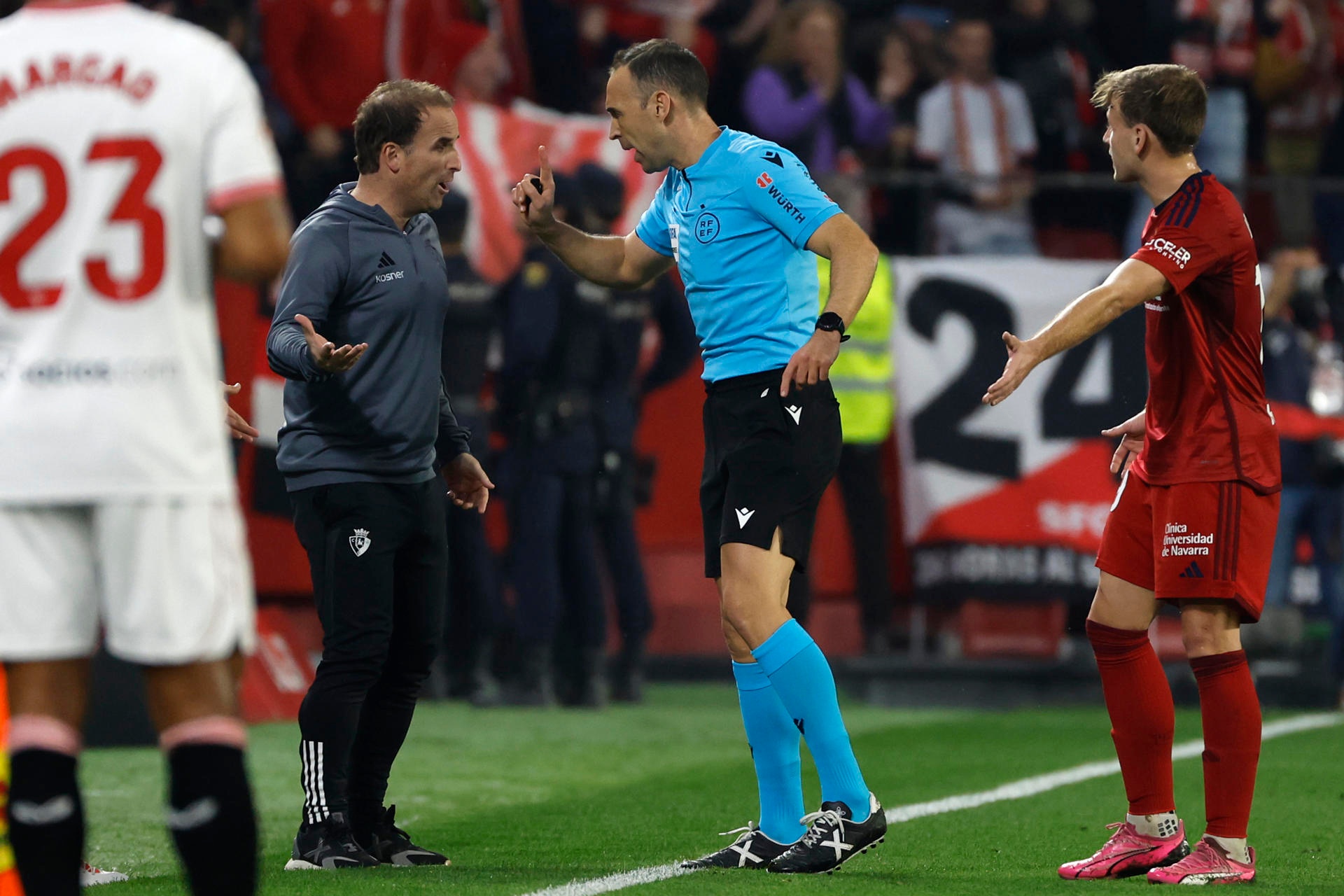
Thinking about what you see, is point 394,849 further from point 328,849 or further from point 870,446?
point 870,446

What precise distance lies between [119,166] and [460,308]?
686 cm

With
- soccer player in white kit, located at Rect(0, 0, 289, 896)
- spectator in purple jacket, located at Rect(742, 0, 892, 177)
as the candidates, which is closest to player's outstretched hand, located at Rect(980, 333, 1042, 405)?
soccer player in white kit, located at Rect(0, 0, 289, 896)

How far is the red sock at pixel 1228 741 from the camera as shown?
5.04 m

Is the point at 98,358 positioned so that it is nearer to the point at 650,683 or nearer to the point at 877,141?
the point at 650,683

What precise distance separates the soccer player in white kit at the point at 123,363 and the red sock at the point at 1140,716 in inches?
105

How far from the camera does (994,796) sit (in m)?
6.96

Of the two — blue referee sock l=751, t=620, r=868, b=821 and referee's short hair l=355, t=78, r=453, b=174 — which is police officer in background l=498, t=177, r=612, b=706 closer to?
referee's short hair l=355, t=78, r=453, b=174

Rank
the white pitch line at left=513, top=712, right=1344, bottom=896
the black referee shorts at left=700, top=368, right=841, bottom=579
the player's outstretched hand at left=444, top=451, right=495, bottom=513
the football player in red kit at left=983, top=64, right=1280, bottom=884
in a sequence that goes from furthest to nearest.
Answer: the player's outstretched hand at left=444, top=451, right=495, bottom=513, the black referee shorts at left=700, top=368, right=841, bottom=579, the football player in red kit at left=983, top=64, right=1280, bottom=884, the white pitch line at left=513, top=712, right=1344, bottom=896

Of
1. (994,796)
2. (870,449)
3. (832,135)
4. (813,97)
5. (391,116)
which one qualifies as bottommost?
(994,796)

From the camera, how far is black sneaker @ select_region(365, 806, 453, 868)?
17.7 feet

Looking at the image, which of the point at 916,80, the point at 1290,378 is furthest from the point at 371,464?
the point at 916,80

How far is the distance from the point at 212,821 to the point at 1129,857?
270 cm

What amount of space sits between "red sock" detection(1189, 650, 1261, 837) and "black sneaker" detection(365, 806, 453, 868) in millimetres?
2039

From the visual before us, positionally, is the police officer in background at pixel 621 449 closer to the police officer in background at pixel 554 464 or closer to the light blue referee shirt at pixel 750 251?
the police officer in background at pixel 554 464
